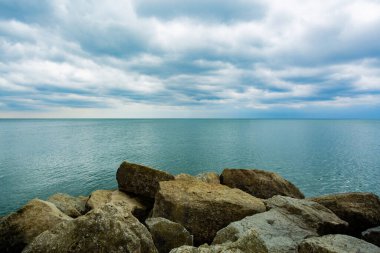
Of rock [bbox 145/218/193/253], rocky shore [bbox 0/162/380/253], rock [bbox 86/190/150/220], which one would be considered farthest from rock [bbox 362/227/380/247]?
rock [bbox 86/190/150/220]

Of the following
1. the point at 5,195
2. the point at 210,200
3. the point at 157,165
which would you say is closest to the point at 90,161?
the point at 157,165

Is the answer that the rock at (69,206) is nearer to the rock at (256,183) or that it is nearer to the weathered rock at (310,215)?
the rock at (256,183)

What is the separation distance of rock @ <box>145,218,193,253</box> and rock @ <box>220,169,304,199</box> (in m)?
9.54

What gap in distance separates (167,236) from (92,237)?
3.24 meters

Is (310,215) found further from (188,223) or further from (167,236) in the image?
(167,236)

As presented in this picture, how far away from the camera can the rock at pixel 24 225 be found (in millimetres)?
9117

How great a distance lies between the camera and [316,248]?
712 centimetres

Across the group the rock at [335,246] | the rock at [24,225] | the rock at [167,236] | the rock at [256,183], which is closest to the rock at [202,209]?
the rock at [167,236]

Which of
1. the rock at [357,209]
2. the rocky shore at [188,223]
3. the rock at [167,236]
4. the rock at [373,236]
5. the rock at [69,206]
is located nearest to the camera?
the rocky shore at [188,223]

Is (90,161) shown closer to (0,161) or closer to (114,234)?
(0,161)

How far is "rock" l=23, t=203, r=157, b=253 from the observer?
611cm

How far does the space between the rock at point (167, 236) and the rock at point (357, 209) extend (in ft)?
27.8

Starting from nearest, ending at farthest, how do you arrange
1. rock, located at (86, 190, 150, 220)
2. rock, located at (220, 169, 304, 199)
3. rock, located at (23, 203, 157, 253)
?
rock, located at (23, 203, 157, 253)
rock, located at (86, 190, 150, 220)
rock, located at (220, 169, 304, 199)

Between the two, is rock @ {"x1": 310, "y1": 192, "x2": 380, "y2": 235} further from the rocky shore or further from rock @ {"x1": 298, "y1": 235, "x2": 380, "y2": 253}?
rock @ {"x1": 298, "y1": 235, "x2": 380, "y2": 253}
